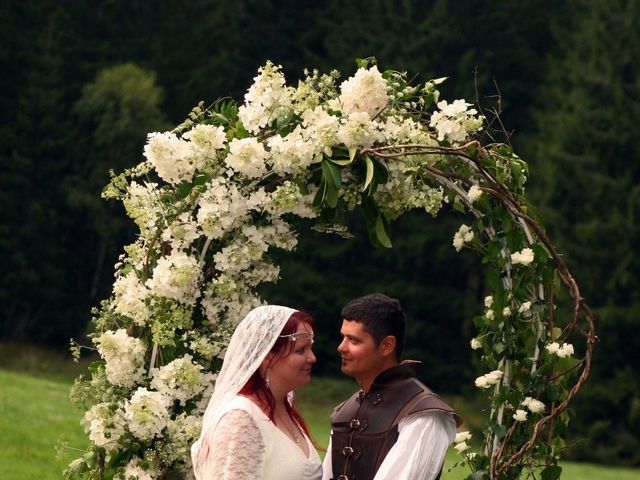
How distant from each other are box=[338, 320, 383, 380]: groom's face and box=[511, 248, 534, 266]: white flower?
106 cm

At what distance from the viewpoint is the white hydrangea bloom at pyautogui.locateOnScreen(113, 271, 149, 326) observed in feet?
19.9

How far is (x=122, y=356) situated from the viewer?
6035 mm

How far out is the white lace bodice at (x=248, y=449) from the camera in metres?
4.79

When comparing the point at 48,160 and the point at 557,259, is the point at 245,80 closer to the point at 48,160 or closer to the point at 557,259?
the point at 48,160

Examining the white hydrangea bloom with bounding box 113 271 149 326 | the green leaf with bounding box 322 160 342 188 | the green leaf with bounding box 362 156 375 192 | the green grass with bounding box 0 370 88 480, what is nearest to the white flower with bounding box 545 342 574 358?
the green leaf with bounding box 362 156 375 192

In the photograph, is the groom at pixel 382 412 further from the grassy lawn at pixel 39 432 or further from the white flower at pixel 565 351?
the grassy lawn at pixel 39 432

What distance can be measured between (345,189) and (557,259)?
1.07 meters

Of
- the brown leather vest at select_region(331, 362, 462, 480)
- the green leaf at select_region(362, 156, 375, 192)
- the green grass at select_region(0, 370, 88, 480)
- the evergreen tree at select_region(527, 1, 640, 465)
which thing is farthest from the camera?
the evergreen tree at select_region(527, 1, 640, 465)

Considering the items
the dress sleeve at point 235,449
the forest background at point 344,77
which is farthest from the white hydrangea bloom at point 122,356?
the forest background at point 344,77

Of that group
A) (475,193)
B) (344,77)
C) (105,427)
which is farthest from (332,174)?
(344,77)

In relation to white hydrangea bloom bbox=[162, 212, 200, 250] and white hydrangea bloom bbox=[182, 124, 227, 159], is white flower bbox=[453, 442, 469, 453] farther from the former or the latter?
white hydrangea bloom bbox=[182, 124, 227, 159]

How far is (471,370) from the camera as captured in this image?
108 ft

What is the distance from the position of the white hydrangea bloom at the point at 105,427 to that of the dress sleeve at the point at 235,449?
4.16 ft

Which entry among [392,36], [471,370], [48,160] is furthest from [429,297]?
[48,160]
